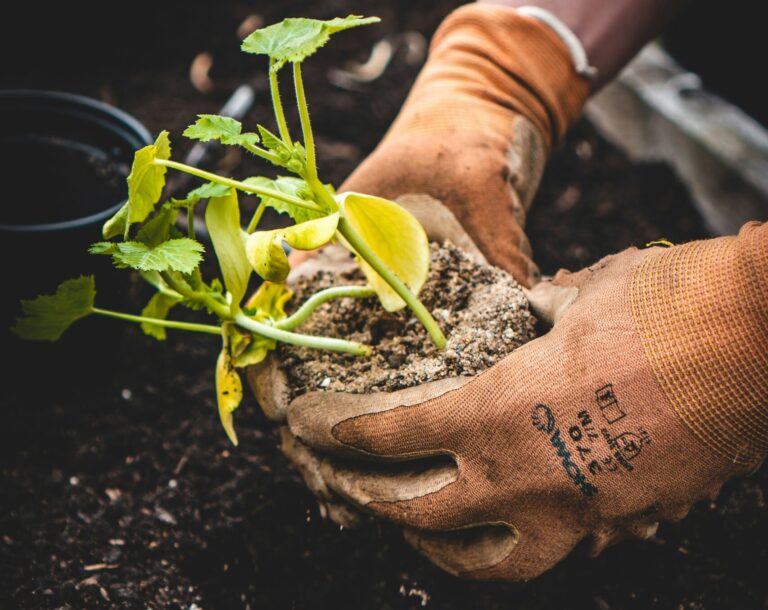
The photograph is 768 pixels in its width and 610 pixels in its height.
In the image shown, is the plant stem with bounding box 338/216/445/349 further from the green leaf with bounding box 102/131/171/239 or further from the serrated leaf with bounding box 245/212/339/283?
the green leaf with bounding box 102/131/171/239

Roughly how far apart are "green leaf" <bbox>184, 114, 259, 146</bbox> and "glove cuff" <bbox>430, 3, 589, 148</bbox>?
2.25 feet

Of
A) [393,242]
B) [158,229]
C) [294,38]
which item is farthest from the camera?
[393,242]

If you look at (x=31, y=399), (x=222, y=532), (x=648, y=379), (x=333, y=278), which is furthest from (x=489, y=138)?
(x=31, y=399)

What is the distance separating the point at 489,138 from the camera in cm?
128

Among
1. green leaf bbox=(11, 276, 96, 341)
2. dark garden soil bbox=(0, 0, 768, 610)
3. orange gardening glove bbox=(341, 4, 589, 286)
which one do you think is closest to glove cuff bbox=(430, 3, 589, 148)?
orange gardening glove bbox=(341, 4, 589, 286)

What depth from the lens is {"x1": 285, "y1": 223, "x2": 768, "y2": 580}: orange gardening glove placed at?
83 centimetres

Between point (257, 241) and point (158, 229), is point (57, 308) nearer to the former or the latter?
point (158, 229)

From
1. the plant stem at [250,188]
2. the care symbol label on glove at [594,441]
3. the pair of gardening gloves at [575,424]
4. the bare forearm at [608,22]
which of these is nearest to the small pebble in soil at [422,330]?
the pair of gardening gloves at [575,424]

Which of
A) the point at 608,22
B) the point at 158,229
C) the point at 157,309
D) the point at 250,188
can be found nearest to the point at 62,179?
the point at 157,309

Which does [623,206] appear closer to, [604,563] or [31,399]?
[604,563]

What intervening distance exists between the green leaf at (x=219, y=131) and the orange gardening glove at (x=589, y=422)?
1.29 feet

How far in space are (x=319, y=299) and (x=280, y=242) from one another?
192 millimetres

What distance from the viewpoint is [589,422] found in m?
0.88

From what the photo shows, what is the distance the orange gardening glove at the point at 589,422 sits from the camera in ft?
2.74
